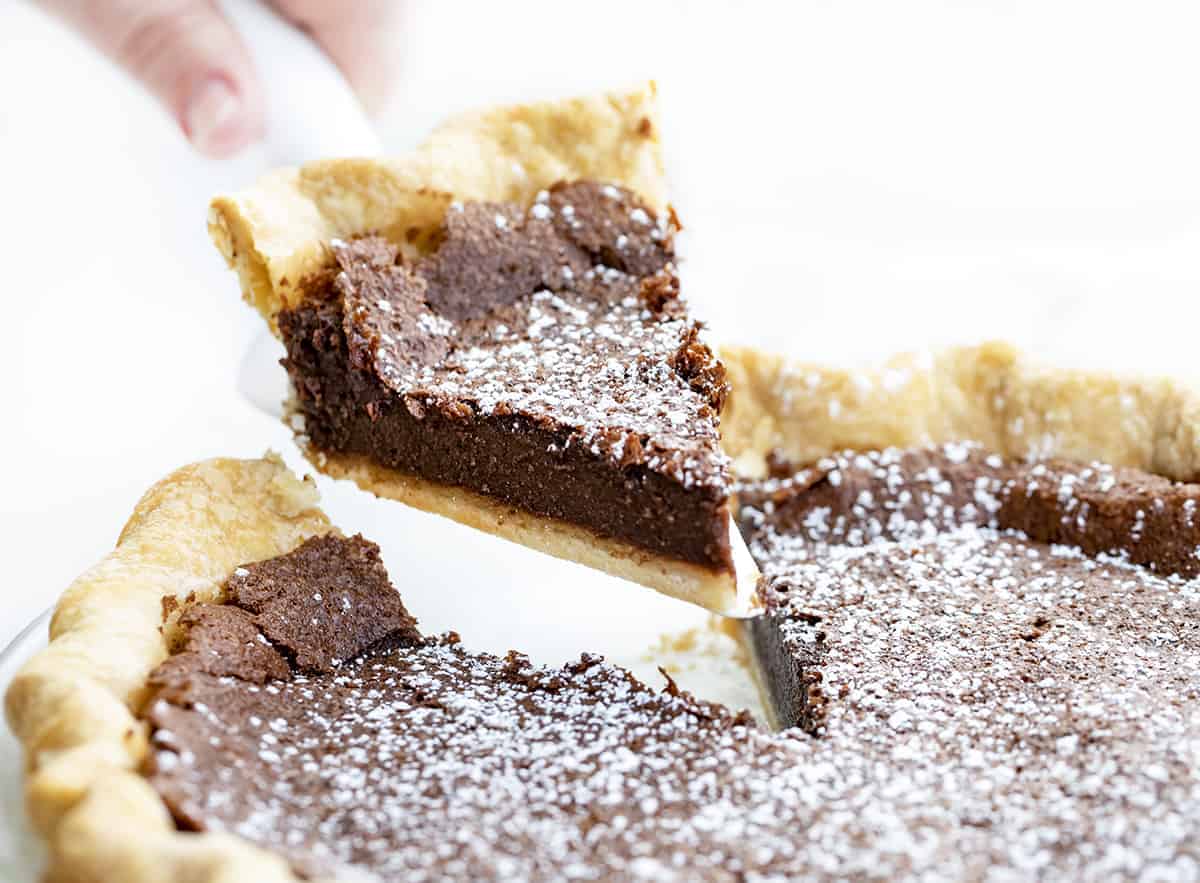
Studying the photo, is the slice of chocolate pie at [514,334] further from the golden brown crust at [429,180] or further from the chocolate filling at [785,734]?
the chocolate filling at [785,734]

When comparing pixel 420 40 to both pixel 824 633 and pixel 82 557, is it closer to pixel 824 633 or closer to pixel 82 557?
pixel 82 557

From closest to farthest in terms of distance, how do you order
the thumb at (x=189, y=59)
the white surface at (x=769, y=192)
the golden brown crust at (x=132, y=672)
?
the golden brown crust at (x=132, y=672)
the thumb at (x=189, y=59)
the white surface at (x=769, y=192)

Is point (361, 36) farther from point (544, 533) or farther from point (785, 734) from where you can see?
point (785, 734)

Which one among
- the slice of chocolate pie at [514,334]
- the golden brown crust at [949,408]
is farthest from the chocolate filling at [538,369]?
the golden brown crust at [949,408]

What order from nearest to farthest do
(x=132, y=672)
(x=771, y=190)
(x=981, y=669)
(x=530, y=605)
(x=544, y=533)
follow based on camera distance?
1. (x=132, y=672)
2. (x=981, y=669)
3. (x=544, y=533)
4. (x=530, y=605)
5. (x=771, y=190)

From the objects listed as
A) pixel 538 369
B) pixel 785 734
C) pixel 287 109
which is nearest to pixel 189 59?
pixel 287 109

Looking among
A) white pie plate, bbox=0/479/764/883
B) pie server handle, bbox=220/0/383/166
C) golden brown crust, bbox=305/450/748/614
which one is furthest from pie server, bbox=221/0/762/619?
white pie plate, bbox=0/479/764/883

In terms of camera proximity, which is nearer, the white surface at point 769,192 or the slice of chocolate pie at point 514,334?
the slice of chocolate pie at point 514,334
